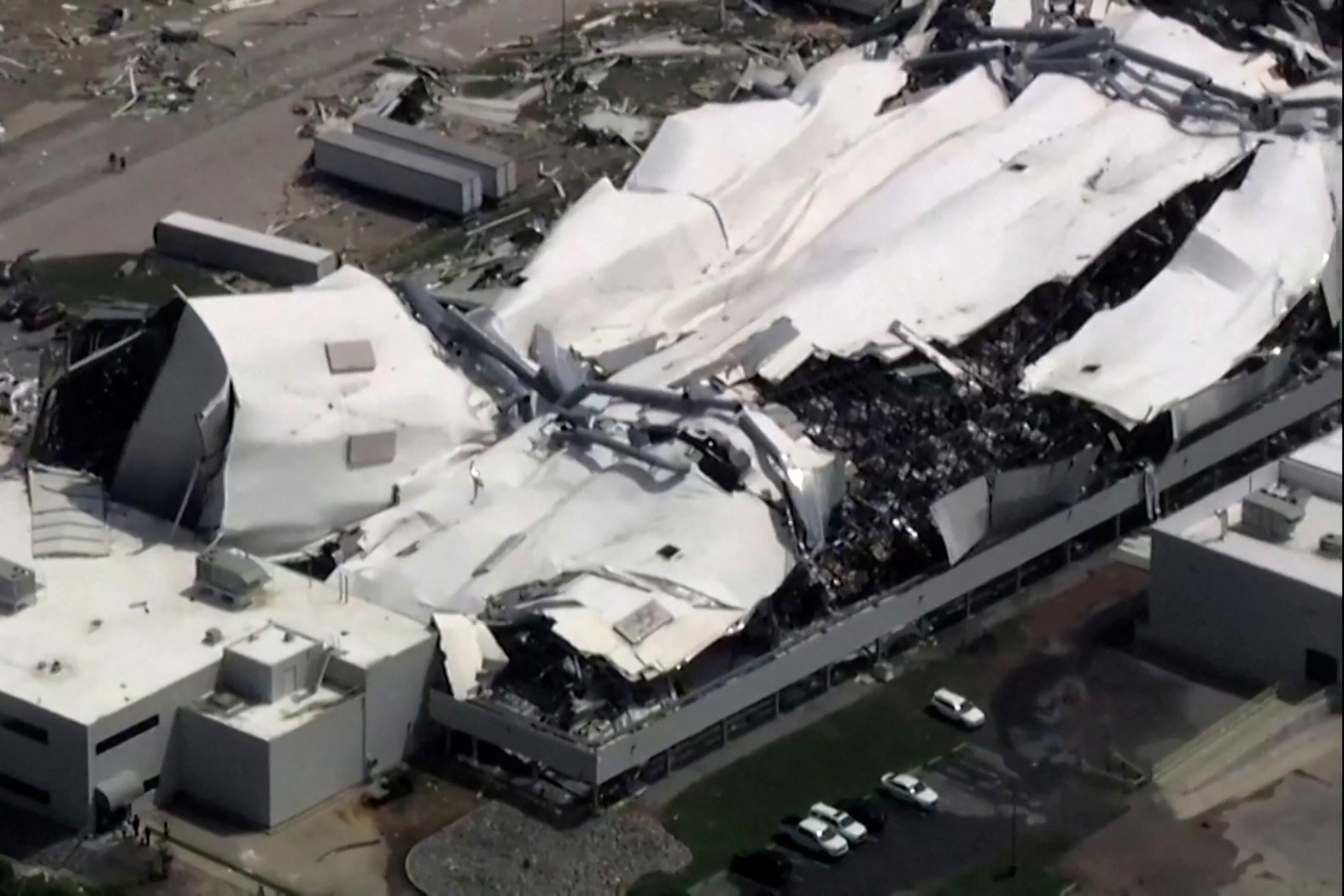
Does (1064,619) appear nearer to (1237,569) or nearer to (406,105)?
(1237,569)

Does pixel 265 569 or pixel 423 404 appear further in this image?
pixel 423 404

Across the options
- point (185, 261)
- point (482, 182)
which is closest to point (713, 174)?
point (482, 182)

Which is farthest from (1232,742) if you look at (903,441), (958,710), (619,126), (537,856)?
(619,126)

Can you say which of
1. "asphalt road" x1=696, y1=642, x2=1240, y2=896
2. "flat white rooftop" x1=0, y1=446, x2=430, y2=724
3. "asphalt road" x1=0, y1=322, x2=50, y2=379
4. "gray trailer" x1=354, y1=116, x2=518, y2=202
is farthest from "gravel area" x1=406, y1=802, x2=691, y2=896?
"gray trailer" x1=354, y1=116, x2=518, y2=202

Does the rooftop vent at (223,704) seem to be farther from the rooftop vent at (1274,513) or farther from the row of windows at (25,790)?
the rooftop vent at (1274,513)

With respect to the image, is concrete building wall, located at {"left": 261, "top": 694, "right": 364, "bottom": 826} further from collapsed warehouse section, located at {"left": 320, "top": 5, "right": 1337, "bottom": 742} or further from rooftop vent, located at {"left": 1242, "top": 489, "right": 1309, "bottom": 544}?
rooftop vent, located at {"left": 1242, "top": 489, "right": 1309, "bottom": 544}

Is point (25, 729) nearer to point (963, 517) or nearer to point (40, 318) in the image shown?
point (963, 517)
